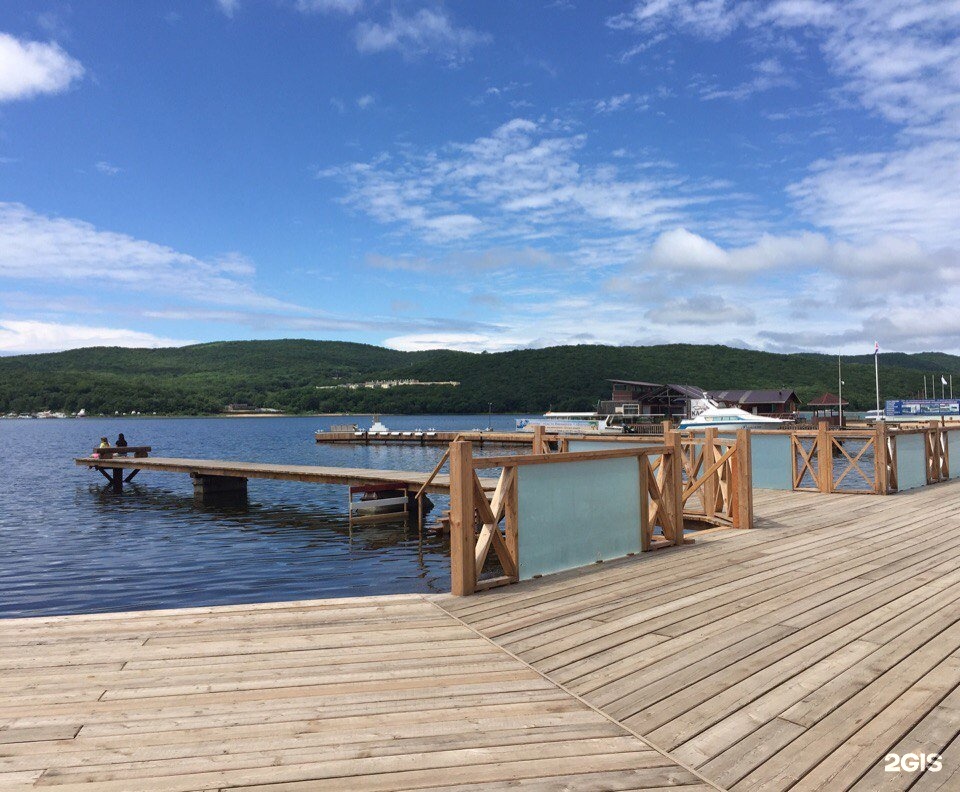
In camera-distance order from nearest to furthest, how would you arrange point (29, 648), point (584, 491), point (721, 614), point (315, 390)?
point (29, 648), point (721, 614), point (584, 491), point (315, 390)

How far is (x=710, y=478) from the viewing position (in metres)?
9.98

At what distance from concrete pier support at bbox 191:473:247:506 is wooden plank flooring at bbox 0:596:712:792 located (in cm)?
1897

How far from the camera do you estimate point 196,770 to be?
2.68 metres

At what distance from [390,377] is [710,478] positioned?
129 metres

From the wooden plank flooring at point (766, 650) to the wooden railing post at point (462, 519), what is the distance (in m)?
0.23

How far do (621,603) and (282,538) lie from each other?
39.0 ft

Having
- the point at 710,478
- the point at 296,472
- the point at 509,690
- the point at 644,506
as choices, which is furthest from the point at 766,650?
the point at 296,472

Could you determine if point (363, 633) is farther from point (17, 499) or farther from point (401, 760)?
point (17, 499)

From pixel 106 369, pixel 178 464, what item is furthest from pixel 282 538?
pixel 106 369

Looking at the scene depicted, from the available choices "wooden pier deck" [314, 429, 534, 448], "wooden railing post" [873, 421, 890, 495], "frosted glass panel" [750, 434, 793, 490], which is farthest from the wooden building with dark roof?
"wooden railing post" [873, 421, 890, 495]

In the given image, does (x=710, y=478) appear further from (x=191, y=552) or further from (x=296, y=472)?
(x=296, y=472)

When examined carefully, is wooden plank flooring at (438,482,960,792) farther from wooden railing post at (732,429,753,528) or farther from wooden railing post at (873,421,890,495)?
wooden railing post at (873,421,890,495)

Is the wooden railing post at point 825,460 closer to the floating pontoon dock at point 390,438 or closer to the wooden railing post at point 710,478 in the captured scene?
the wooden railing post at point 710,478

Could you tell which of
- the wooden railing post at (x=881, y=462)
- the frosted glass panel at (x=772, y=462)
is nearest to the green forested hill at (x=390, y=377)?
the frosted glass panel at (x=772, y=462)
